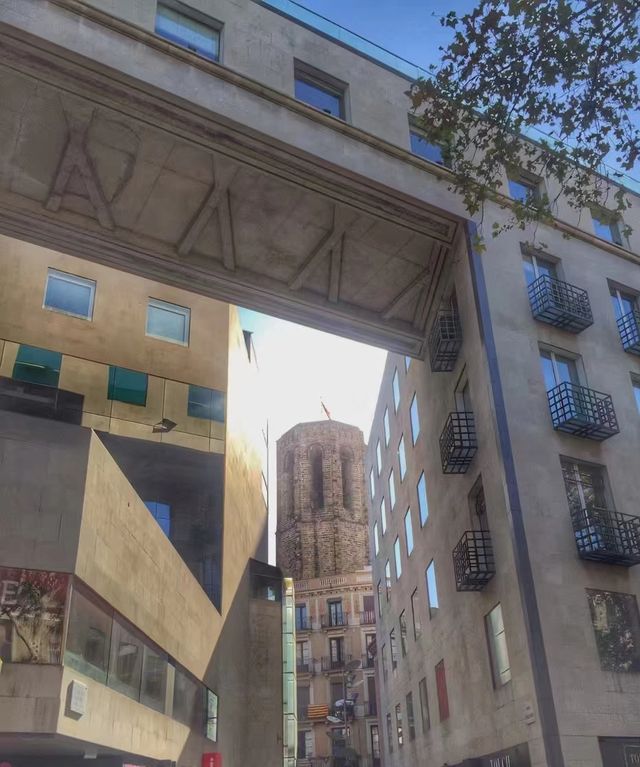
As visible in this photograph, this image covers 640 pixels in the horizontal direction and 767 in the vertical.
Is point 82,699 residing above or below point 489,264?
below

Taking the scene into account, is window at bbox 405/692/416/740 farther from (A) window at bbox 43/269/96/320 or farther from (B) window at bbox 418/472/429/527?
(A) window at bbox 43/269/96/320

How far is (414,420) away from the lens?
31.2 meters

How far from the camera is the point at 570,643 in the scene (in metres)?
17.8

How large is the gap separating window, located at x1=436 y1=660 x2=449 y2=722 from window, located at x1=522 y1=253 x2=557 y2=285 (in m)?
13.5

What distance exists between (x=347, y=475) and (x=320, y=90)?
74.4 metres

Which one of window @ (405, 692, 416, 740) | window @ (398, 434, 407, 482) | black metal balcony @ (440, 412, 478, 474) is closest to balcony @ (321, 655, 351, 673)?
window @ (405, 692, 416, 740)

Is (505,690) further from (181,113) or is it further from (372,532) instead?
(372,532)

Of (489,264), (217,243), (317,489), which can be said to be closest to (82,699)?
(217,243)

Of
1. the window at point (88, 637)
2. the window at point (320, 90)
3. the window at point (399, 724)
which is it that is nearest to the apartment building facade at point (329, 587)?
the window at point (399, 724)

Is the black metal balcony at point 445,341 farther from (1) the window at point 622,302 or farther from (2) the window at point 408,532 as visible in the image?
(2) the window at point 408,532

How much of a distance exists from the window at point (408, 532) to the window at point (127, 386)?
40.8 feet

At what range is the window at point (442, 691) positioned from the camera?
25125mm

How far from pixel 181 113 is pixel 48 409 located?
37.6 ft

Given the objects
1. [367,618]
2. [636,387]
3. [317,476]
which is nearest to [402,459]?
[636,387]
